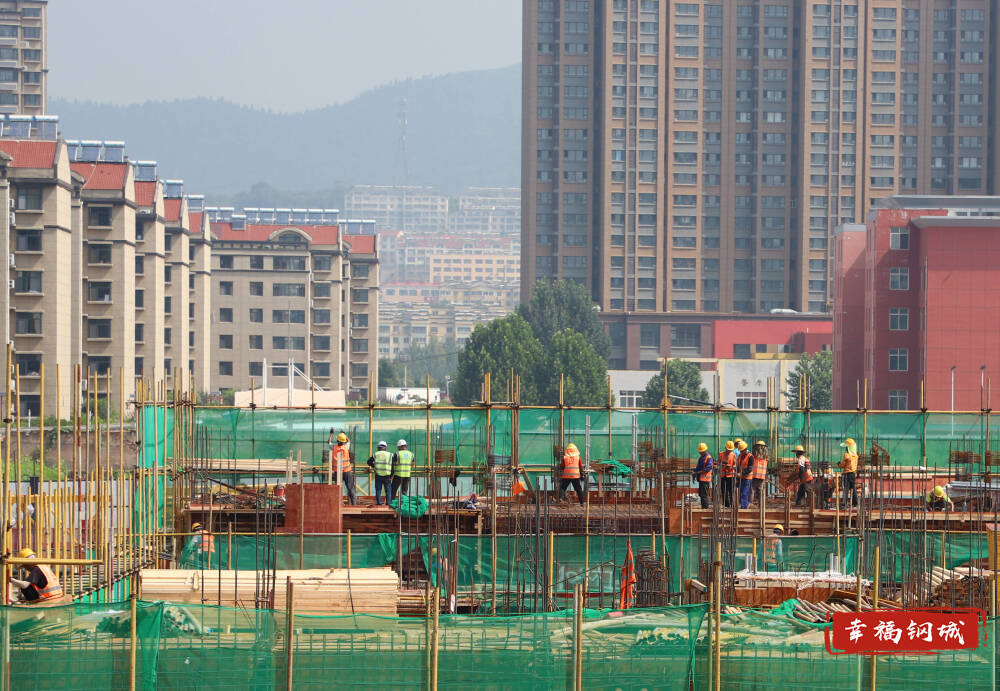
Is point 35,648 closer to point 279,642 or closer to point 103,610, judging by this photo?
point 103,610

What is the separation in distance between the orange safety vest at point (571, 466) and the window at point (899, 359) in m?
58.3

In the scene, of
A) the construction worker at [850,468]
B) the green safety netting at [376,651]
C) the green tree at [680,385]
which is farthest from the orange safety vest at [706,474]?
the green tree at [680,385]

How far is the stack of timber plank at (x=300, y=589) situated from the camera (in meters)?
16.2

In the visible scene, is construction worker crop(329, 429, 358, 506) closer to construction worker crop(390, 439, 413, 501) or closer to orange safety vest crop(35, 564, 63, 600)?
construction worker crop(390, 439, 413, 501)

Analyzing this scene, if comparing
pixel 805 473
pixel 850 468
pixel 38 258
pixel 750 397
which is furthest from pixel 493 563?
pixel 750 397

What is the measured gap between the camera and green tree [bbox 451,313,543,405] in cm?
11169

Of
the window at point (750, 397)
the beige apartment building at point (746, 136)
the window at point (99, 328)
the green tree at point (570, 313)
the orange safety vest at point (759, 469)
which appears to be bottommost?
the window at point (750, 397)

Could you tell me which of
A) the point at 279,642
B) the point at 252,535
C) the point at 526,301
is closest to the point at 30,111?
the point at 526,301

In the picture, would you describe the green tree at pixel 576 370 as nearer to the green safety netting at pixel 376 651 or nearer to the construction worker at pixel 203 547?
the construction worker at pixel 203 547

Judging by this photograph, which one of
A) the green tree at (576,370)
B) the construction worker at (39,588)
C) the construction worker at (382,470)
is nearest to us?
the construction worker at (39,588)

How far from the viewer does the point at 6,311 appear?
6688 centimetres

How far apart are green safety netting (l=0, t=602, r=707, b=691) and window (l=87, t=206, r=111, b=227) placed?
6767 centimetres

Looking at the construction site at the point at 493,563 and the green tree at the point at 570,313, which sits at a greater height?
the green tree at the point at 570,313

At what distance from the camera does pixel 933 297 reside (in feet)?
244
